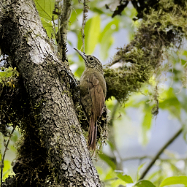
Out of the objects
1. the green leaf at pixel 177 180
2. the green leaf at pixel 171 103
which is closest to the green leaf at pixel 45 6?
the green leaf at pixel 177 180

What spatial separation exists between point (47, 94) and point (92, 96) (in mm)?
835

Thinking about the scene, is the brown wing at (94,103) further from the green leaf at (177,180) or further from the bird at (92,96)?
the green leaf at (177,180)

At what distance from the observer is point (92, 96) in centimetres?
263

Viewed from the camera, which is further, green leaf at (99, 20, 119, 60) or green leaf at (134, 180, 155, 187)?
green leaf at (99, 20, 119, 60)

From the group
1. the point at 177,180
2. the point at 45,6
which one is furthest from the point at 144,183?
the point at 45,6

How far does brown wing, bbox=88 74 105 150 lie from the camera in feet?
7.62

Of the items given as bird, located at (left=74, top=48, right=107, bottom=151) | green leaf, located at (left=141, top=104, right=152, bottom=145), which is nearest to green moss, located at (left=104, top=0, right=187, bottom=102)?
bird, located at (left=74, top=48, right=107, bottom=151)

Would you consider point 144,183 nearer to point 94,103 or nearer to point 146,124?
point 94,103

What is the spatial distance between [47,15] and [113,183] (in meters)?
2.17

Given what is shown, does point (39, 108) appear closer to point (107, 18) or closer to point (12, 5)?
point (12, 5)

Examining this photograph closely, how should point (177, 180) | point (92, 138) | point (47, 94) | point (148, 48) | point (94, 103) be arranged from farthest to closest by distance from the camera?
point (148, 48) < point (94, 103) < point (92, 138) < point (177, 180) < point (47, 94)

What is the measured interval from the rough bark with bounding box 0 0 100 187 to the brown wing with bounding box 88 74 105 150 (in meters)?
0.49

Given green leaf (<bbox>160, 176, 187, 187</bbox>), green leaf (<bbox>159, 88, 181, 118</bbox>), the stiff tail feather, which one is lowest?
green leaf (<bbox>160, 176, 187, 187</bbox>)

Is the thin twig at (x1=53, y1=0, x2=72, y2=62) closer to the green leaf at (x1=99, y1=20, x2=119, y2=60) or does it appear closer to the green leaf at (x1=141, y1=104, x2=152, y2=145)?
A: the green leaf at (x1=99, y1=20, x2=119, y2=60)
